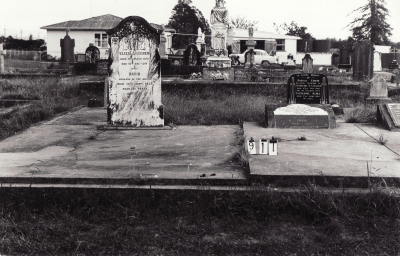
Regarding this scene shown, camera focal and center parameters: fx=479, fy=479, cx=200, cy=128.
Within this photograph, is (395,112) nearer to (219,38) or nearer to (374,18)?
(219,38)

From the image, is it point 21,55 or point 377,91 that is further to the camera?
point 21,55

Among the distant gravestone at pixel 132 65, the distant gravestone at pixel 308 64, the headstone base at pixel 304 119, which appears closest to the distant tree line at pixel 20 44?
the distant gravestone at pixel 308 64

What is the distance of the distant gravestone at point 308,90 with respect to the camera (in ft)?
25.7

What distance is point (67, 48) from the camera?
2491cm

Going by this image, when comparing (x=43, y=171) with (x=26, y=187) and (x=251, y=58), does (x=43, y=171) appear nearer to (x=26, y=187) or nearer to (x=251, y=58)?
(x=26, y=187)

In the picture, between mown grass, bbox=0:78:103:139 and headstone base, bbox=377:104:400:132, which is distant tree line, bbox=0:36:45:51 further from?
headstone base, bbox=377:104:400:132

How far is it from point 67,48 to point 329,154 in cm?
2188

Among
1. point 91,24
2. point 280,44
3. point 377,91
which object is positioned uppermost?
point 91,24

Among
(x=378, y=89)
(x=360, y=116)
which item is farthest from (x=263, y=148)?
(x=378, y=89)

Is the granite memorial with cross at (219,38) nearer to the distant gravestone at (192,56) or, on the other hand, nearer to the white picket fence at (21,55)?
→ the distant gravestone at (192,56)

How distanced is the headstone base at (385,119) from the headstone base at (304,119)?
0.77m

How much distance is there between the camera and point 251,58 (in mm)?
22453

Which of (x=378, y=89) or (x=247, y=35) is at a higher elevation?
(x=247, y=35)

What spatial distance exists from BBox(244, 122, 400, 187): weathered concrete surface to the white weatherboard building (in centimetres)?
3878
